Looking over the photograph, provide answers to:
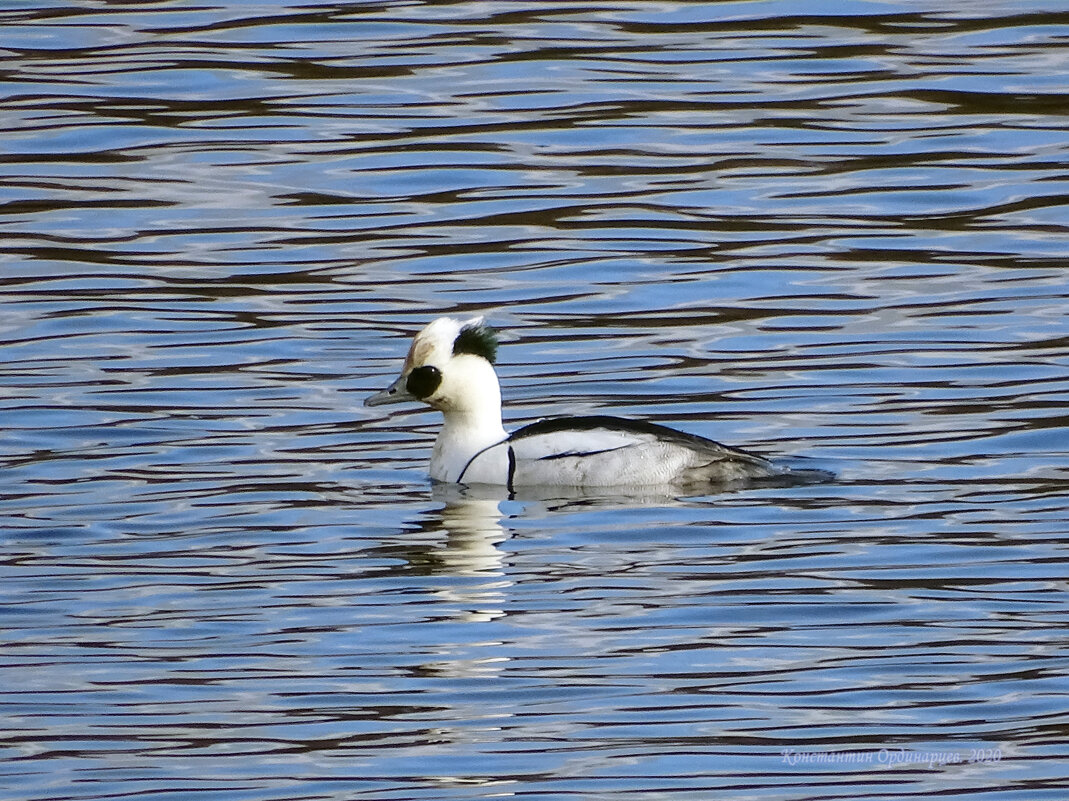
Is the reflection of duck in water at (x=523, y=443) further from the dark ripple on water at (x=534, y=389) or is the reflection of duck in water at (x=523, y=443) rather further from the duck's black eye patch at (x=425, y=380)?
the dark ripple on water at (x=534, y=389)

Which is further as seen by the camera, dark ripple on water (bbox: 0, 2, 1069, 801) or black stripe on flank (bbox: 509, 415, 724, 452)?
black stripe on flank (bbox: 509, 415, 724, 452)

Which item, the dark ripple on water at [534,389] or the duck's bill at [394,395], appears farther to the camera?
the duck's bill at [394,395]

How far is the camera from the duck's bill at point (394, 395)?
39.8 ft

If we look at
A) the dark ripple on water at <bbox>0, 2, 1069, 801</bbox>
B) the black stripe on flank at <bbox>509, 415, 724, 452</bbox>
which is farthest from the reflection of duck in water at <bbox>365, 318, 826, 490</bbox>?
the dark ripple on water at <bbox>0, 2, 1069, 801</bbox>

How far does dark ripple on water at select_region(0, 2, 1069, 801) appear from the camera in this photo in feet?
25.5

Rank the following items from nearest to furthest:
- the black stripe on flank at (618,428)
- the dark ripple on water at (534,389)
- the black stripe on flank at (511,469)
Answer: the dark ripple on water at (534,389)
the black stripe on flank at (618,428)
the black stripe on flank at (511,469)

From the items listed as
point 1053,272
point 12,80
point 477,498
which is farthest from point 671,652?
point 12,80

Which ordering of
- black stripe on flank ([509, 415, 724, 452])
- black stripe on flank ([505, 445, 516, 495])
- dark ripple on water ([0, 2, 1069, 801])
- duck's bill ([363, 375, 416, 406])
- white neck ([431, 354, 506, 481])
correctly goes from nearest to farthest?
dark ripple on water ([0, 2, 1069, 801]) < black stripe on flank ([509, 415, 724, 452]) < black stripe on flank ([505, 445, 516, 495]) < white neck ([431, 354, 506, 481]) < duck's bill ([363, 375, 416, 406])

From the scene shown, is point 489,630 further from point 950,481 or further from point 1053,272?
point 1053,272

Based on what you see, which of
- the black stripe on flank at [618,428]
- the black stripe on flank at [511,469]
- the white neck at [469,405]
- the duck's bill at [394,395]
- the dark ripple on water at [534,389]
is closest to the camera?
the dark ripple on water at [534,389]

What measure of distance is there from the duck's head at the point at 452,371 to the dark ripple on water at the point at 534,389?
42cm

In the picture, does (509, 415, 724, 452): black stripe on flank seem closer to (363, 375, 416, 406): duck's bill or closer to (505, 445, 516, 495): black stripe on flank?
(505, 445, 516, 495): black stripe on flank

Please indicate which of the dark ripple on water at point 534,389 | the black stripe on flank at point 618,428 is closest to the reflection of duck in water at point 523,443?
the black stripe on flank at point 618,428

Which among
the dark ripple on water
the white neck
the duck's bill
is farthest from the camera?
the duck's bill
